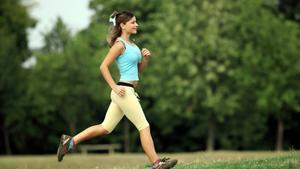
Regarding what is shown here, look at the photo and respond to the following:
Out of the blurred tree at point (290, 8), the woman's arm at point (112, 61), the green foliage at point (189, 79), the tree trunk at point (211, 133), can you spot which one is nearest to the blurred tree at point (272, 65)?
the green foliage at point (189, 79)

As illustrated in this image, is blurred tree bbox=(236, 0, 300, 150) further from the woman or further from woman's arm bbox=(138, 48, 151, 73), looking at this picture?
the woman

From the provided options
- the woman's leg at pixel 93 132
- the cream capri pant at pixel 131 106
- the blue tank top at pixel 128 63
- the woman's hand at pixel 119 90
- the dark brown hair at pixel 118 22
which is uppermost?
the dark brown hair at pixel 118 22

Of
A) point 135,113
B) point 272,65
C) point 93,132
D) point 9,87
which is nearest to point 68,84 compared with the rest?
point 9,87

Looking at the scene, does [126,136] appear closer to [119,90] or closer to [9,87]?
[9,87]

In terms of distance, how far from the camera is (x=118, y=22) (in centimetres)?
1053

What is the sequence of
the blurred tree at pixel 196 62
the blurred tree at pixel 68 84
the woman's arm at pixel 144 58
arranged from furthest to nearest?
the blurred tree at pixel 68 84, the blurred tree at pixel 196 62, the woman's arm at pixel 144 58

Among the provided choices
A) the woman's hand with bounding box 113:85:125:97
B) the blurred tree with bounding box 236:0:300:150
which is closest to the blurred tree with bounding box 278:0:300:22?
the blurred tree with bounding box 236:0:300:150

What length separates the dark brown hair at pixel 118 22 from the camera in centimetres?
1049

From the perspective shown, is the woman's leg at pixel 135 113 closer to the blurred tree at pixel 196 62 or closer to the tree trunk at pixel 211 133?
the blurred tree at pixel 196 62

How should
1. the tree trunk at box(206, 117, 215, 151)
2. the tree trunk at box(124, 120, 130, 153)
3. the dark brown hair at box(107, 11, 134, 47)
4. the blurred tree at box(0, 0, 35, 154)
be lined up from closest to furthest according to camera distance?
the dark brown hair at box(107, 11, 134, 47) → the blurred tree at box(0, 0, 35, 154) → the tree trunk at box(206, 117, 215, 151) → the tree trunk at box(124, 120, 130, 153)

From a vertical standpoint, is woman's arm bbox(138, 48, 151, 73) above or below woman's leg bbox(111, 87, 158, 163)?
above

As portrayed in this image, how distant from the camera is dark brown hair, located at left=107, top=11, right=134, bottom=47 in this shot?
10.5 m

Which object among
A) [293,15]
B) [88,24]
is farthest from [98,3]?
[293,15]

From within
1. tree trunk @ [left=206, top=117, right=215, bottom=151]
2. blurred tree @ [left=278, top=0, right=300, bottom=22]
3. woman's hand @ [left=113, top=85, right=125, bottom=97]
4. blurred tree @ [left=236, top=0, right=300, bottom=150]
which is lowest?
woman's hand @ [left=113, top=85, right=125, bottom=97]
